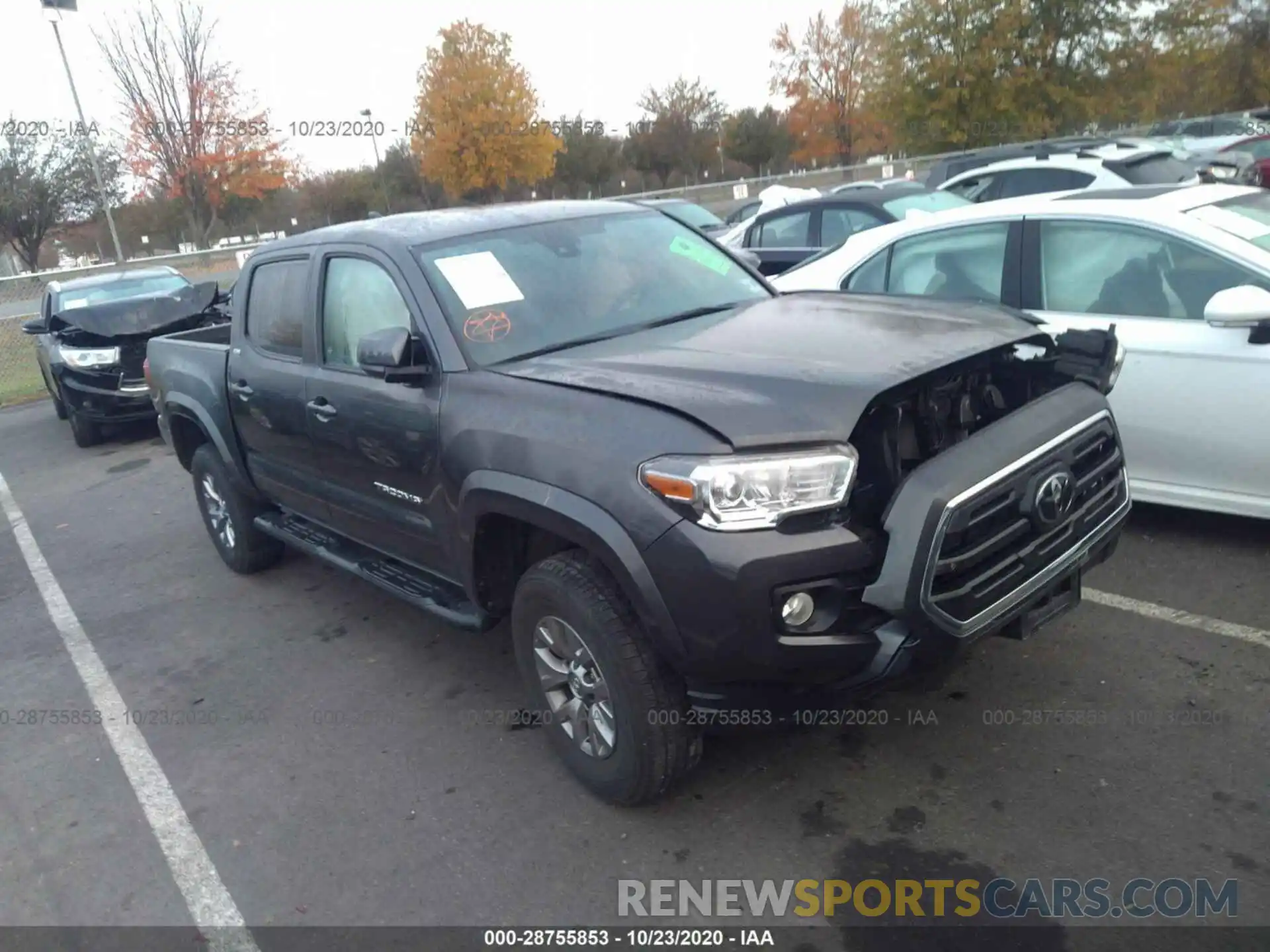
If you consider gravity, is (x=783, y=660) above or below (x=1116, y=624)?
above

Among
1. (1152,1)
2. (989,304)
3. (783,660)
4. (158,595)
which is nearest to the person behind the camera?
(783,660)

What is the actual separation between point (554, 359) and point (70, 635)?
3.85 meters

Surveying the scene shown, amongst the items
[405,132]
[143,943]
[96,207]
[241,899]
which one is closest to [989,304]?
[241,899]

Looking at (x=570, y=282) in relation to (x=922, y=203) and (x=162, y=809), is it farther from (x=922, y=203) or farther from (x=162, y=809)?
(x=922, y=203)

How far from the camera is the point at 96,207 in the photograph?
3762cm

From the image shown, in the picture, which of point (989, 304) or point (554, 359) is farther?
point (989, 304)

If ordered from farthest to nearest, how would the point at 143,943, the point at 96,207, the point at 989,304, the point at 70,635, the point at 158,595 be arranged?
the point at 96,207 < the point at 158,595 < the point at 70,635 < the point at 989,304 < the point at 143,943

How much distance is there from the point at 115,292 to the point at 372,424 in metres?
9.45

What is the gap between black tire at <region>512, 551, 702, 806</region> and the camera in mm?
3150

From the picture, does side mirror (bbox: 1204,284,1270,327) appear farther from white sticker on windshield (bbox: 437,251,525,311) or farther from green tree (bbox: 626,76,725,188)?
green tree (bbox: 626,76,725,188)

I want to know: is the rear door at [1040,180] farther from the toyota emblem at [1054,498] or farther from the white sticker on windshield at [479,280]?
the toyota emblem at [1054,498]

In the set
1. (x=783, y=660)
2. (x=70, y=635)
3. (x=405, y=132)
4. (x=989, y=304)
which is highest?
(x=405, y=132)

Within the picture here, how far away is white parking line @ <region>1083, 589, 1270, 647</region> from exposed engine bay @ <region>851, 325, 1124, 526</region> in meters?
1.13

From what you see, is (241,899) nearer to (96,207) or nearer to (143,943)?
(143,943)
